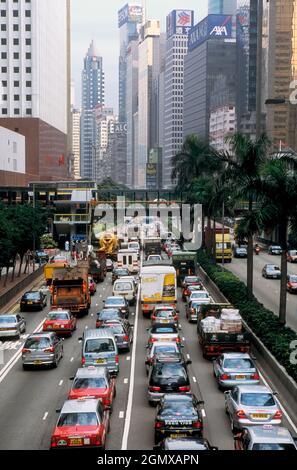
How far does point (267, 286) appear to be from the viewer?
5653 centimetres

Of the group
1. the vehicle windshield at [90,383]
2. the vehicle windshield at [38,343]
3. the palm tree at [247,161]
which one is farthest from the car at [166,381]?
the palm tree at [247,161]

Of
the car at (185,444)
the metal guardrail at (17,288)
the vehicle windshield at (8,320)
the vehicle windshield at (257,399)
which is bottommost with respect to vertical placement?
the metal guardrail at (17,288)

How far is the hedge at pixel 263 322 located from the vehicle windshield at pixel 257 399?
3.54m

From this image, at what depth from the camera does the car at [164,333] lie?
99.6ft

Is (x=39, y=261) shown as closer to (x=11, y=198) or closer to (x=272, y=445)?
(x=11, y=198)

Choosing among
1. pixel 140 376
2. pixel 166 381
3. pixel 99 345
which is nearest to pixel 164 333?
pixel 140 376

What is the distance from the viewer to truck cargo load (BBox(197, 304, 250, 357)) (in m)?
29.3

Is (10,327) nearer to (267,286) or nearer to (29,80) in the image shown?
(267,286)

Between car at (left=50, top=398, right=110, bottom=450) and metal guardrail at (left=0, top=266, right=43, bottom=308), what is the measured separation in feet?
95.5

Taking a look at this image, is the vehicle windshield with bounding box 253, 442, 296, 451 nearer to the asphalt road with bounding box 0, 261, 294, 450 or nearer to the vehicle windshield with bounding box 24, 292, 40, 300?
the asphalt road with bounding box 0, 261, 294, 450

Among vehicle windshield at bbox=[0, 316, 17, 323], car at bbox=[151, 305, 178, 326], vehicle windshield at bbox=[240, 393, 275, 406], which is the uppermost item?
vehicle windshield at bbox=[240, 393, 275, 406]

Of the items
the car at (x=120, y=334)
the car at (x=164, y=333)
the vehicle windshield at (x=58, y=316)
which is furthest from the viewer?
the vehicle windshield at (x=58, y=316)

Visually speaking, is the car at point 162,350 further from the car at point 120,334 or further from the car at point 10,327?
the car at point 10,327

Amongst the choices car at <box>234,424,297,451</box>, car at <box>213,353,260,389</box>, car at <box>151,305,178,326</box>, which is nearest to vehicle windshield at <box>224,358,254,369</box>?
car at <box>213,353,260,389</box>
